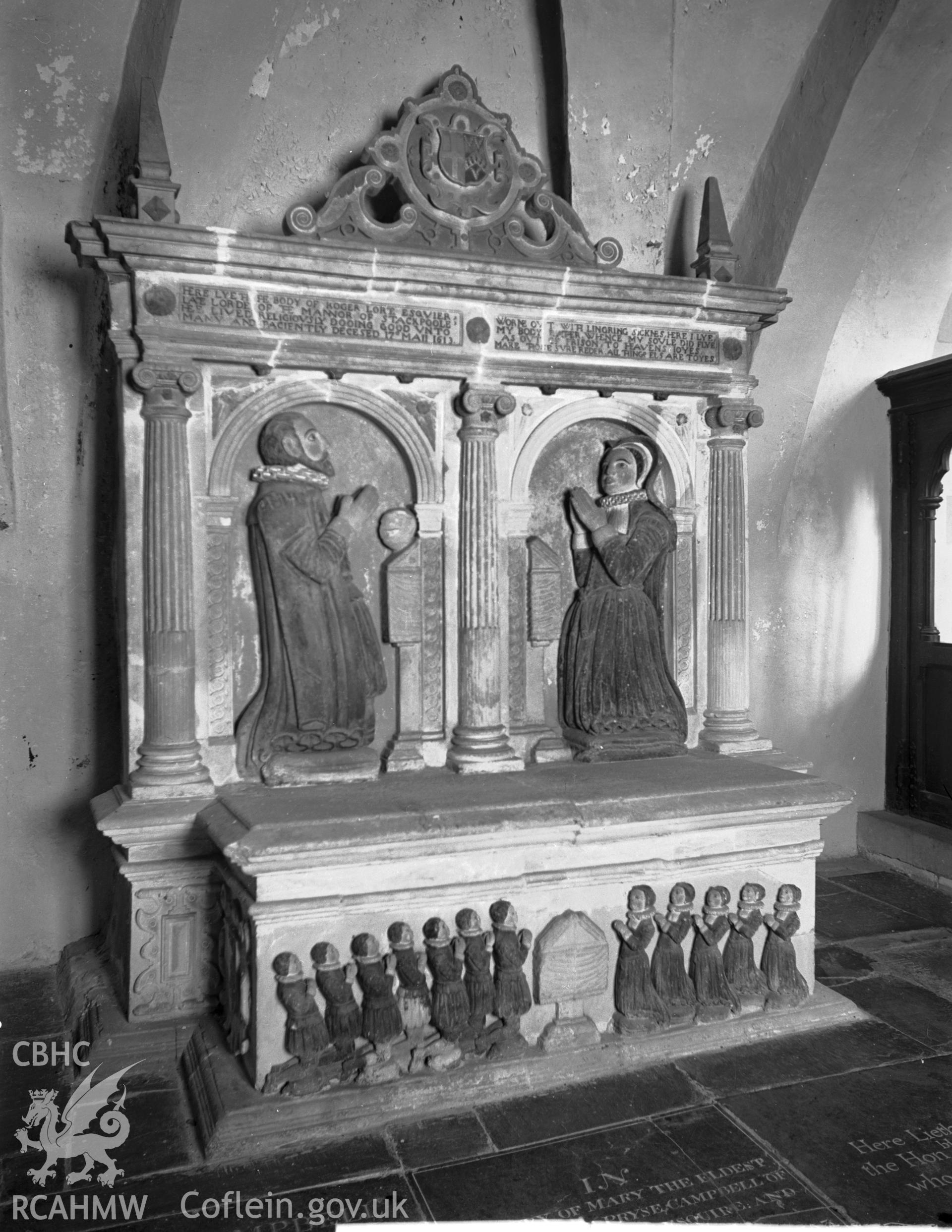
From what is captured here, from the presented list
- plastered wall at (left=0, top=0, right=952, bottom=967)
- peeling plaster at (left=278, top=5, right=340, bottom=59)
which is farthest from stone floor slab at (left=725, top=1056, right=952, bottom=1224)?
peeling plaster at (left=278, top=5, right=340, bottom=59)

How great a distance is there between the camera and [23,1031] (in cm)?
397

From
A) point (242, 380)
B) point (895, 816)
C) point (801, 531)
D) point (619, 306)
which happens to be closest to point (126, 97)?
point (242, 380)

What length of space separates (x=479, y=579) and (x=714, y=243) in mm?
2047

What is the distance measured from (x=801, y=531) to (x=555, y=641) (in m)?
2.28

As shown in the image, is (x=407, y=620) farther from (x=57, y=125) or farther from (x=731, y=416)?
(x=57, y=125)

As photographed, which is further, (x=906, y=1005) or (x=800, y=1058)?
(x=906, y=1005)

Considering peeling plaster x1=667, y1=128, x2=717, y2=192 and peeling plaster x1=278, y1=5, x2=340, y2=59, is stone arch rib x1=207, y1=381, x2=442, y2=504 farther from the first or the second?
peeling plaster x1=667, y1=128, x2=717, y2=192

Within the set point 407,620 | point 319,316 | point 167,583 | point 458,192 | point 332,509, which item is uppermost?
point 458,192

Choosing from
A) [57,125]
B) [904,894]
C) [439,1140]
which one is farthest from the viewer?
[904,894]

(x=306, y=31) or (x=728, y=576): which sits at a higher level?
(x=306, y=31)

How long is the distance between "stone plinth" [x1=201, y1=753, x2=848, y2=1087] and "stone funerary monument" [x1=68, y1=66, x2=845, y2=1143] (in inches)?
0.5

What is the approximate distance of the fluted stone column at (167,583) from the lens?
394 cm

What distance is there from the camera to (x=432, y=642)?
4492 mm

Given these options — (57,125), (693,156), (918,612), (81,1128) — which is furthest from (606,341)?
(81,1128)
